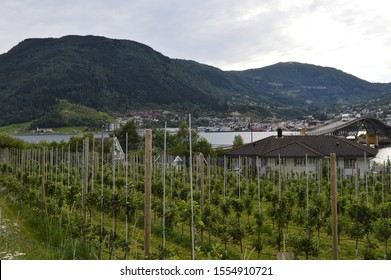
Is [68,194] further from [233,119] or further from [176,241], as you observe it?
[233,119]

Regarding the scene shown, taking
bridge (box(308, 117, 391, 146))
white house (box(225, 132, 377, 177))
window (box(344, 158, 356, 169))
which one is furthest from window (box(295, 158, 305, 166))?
bridge (box(308, 117, 391, 146))

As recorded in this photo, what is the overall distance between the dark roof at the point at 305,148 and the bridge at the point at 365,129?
34.6 m

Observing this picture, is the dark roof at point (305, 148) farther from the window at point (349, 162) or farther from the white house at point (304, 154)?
the window at point (349, 162)

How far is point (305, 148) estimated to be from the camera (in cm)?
3472

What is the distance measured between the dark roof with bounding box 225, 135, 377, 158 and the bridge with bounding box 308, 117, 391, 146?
3458cm

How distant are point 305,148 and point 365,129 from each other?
53.9 metres

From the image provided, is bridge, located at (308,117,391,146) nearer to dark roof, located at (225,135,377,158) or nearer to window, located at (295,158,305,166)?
dark roof, located at (225,135,377,158)

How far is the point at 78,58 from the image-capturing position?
198 m

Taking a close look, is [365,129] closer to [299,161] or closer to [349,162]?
[349,162]

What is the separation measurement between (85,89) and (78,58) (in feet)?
164

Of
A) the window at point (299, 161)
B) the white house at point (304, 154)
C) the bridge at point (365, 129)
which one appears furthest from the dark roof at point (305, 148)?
the bridge at point (365, 129)

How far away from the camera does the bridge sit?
73.7 m

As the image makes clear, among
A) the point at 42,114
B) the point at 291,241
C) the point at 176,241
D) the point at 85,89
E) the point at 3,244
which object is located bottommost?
the point at 176,241
